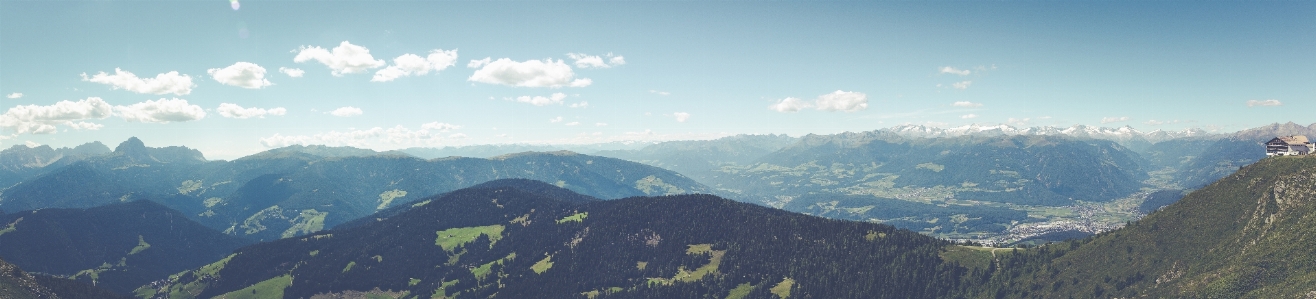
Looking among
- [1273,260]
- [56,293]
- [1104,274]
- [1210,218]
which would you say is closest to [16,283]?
[56,293]

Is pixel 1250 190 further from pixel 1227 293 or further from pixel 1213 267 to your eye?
pixel 1227 293

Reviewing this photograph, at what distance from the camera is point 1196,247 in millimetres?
185250

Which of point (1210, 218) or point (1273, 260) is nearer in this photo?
point (1273, 260)

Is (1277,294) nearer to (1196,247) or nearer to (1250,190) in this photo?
(1196,247)

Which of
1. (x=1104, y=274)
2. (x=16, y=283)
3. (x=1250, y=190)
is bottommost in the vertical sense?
(x=1104, y=274)

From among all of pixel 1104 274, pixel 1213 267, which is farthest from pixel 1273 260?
pixel 1104 274

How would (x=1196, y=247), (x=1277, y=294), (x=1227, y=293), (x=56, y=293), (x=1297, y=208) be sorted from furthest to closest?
(x=56, y=293) → (x=1196, y=247) → (x=1297, y=208) → (x=1227, y=293) → (x=1277, y=294)

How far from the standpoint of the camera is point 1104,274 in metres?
198

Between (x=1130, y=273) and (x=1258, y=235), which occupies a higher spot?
(x=1258, y=235)

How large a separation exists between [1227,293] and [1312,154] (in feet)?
253

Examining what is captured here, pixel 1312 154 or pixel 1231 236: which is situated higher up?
pixel 1312 154

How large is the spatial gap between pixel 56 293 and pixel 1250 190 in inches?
14697

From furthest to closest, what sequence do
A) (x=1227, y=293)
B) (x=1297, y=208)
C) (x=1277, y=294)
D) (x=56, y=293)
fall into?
(x=56, y=293)
(x=1297, y=208)
(x=1227, y=293)
(x=1277, y=294)

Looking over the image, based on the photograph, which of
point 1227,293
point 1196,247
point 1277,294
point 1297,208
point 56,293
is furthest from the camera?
point 56,293
